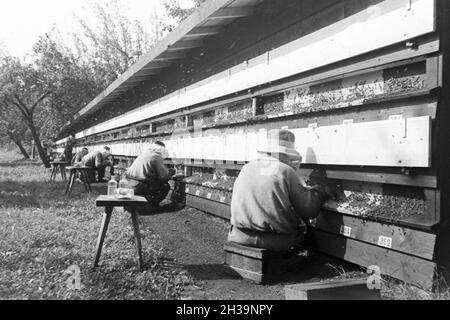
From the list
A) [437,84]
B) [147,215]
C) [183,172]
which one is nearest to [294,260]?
[437,84]

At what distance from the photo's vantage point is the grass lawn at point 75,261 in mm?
3873

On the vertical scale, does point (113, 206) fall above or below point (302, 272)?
above

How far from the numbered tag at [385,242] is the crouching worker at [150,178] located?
5589 millimetres

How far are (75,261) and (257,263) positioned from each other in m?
2.10

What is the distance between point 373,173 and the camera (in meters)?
4.16

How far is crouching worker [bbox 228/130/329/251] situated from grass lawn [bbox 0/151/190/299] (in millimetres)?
871

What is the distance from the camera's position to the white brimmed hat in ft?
14.7

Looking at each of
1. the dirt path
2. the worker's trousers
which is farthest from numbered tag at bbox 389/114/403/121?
the dirt path

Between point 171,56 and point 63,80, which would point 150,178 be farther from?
point 63,80

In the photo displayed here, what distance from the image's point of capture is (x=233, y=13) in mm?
6277

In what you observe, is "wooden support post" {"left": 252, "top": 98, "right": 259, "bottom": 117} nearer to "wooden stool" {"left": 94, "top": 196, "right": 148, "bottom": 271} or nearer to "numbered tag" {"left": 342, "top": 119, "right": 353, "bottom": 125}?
"numbered tag" {"left": 342, "top": 119, "right": 353, "bottom": 125}

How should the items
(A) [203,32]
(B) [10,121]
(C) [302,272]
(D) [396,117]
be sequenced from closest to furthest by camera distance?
1. (D) [396,117]
2. (C) [302,272]
3. (A) [203,32]
4. (B) [10,121]

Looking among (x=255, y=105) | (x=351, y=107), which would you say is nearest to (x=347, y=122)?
(x=351, y=107)

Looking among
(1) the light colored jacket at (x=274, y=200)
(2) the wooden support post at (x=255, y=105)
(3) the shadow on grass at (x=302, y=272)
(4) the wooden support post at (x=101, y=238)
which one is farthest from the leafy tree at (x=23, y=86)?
(1) the light colored jacket at (x=274, y=200)
